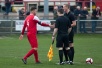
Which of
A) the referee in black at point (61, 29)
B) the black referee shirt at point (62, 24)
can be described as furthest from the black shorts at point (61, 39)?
the black referee shirt at point (62, 24)

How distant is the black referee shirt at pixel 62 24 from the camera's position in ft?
51.4

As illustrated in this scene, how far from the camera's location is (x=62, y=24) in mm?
15719

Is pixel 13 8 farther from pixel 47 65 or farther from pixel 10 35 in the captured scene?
pixel 47 65

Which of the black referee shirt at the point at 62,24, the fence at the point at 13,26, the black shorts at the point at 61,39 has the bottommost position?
the fence at the point at 13,26

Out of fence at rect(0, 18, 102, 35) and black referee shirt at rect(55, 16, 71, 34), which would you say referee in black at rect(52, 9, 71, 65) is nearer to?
black referee shirt at rect(55, 16, 71, 34)

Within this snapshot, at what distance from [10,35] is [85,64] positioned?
16.5m

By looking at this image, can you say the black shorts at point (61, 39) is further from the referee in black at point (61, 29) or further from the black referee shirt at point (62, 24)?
the black referee shirt at point (62, 24)

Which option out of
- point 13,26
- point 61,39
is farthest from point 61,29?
point 13,26

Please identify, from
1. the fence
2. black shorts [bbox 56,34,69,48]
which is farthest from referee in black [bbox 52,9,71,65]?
the fence

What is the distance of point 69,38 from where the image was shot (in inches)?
636

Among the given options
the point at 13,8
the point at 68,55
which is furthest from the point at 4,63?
the point at 13,8

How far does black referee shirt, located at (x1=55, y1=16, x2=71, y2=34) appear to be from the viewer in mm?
15656

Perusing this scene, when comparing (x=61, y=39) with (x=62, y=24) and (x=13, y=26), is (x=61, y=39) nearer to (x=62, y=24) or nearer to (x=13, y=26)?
(x=62, y=24)

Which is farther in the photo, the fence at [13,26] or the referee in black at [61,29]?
the fence at [13,26]
